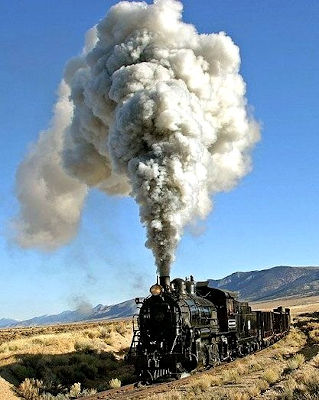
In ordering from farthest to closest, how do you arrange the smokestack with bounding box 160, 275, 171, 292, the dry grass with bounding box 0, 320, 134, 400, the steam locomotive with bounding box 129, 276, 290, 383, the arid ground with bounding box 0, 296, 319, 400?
1. the smokestack with bounding box 160, 275, 171, 292
2. the dry grass with bounding box 0, 320, 134, 400
3. the steam locomotive with bounding box 129, 276, 290, 383
4. the arid ground with bounding box 0, 296, 319, 400

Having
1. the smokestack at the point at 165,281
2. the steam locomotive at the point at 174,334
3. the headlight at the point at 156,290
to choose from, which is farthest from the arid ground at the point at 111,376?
the smokestack at the point at 165,281

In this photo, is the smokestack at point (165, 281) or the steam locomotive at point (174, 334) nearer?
the steam locomotive at point (174, 334)

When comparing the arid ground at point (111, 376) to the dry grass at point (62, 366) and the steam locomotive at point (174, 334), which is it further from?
the steam locomotive at point (174, 334)

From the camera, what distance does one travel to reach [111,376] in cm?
1997

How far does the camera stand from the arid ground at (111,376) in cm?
1275

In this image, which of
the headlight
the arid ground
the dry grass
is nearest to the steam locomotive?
the headlight

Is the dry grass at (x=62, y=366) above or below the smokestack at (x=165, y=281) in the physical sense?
below

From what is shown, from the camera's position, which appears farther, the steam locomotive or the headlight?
the headlight

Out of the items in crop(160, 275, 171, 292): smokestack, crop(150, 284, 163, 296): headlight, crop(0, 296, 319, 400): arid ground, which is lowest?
crop(0, 296, 319, 400): arid ground

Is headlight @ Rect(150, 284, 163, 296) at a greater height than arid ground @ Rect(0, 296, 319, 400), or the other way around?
headlight @ Rect(150, 284, 163, 296)

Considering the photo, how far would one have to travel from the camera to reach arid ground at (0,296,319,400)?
12.8 m

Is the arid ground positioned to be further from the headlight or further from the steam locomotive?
the headlight

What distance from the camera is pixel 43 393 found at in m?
15.6

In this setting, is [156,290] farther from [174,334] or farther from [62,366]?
[62,366]
